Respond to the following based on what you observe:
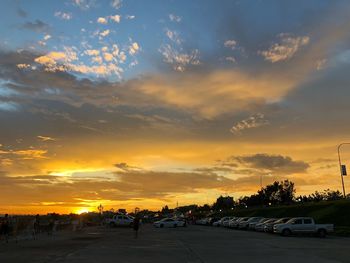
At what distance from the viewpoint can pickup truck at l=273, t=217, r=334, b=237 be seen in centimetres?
4281

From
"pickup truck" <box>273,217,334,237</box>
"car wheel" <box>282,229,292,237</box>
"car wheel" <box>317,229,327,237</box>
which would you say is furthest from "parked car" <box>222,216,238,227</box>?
"car wheel" <box>317,229,327,237</box>

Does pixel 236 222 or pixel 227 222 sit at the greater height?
pixel 227 222

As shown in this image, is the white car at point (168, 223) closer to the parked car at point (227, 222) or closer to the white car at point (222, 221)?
the parked car at point (227, 222)

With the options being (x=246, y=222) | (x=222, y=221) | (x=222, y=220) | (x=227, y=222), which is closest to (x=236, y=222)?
(x=246, y=222)

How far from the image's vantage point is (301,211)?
3167 inches

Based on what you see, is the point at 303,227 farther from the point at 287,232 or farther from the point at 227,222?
the point at 227,222

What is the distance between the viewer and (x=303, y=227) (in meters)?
43.5

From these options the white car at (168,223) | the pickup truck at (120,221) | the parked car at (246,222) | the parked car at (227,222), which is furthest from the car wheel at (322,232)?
the pickup truck at (120,221)

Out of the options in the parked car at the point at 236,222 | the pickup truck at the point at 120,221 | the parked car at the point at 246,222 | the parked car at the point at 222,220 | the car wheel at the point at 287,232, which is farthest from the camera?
the parked car at the point at 222,220

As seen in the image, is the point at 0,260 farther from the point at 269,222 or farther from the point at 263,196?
the point at 263,196

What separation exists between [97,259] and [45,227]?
39.1m

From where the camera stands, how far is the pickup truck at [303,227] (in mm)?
→ 42812

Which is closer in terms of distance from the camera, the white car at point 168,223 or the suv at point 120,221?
the suv at point 120,221

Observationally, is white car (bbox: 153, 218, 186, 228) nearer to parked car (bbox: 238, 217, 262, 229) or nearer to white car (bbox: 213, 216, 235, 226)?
white car (bbox: 213, 216, 235, 226)
